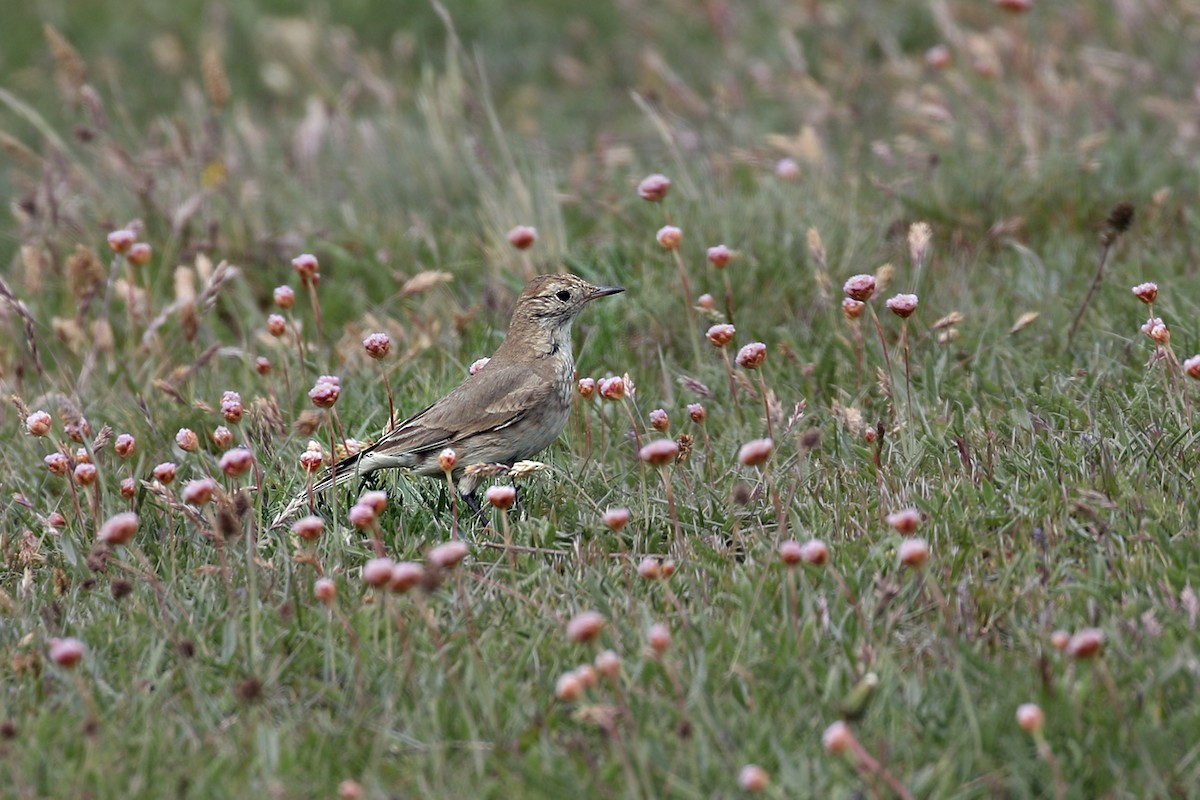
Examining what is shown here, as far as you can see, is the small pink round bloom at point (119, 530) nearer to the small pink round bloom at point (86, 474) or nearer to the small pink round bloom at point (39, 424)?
the small pink round bloom at point (86, 474)

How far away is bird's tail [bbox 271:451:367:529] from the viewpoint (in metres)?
4.74

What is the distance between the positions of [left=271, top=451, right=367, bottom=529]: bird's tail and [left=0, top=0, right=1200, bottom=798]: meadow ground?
0.10 metres

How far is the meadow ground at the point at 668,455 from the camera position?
3.53 m

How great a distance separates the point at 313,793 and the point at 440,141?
5.27 m

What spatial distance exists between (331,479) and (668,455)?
1491mm

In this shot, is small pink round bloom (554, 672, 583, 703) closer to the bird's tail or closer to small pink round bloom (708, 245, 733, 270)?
the bird's tail

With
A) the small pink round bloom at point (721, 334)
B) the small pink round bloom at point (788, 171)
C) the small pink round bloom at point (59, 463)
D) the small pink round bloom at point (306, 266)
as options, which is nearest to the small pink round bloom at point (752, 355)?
the small pink round bloom at point (721, 334)

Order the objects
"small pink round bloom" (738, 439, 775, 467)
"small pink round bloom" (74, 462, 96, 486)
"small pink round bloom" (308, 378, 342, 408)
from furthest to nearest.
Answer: "small pink round bloom" (308, 378, 342, 408) < "small pink round bloom" (74, 462, 96, 486) < "small pink round bloom" (738, 439, 775, 467)

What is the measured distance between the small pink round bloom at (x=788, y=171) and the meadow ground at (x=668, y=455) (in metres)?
0.10

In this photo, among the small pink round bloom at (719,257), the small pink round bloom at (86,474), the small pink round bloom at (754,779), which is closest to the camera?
the small pink round bloom at (754,779)

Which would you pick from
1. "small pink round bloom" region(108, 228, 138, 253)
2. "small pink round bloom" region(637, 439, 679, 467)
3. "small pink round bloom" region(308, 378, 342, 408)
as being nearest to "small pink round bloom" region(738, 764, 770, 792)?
"small pink round bloom" region(637, 439, 679, 467)

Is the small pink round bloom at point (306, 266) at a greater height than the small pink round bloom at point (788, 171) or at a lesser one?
greater

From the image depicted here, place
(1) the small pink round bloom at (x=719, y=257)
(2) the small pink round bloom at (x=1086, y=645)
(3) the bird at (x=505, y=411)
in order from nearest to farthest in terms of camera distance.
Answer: (2) the small pink round bloom at (x=1086, y=645)
(3) the bird at (x=505, y=411)
(1) the small pink round bloom at (x=719, y=257)

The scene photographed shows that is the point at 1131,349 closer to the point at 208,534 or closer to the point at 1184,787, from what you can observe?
the point at 1184,787
